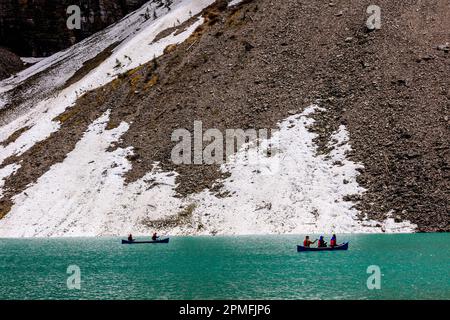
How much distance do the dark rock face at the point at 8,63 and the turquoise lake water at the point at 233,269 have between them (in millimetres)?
102311

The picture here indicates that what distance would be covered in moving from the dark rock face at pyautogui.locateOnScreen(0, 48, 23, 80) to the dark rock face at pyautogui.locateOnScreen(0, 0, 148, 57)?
5.87m

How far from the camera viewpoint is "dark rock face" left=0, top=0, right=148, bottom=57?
503ft

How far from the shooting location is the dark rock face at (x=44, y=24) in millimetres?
153375

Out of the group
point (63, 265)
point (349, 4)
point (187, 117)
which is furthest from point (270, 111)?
point (63, 265)

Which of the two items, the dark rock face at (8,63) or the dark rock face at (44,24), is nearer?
the dark rock face at (8,63)

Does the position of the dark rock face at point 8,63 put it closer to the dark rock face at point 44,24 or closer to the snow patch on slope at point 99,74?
the dark rock face at point 44,24

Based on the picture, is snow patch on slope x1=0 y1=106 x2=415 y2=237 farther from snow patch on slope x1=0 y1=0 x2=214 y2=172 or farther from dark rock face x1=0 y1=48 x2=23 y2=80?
dark rock face x1=0 y1=48 x2=23 y2=80

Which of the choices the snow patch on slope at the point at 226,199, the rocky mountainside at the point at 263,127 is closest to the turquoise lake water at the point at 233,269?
the snow patch on slope at the point at 226,199

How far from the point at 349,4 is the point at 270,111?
1037 inches

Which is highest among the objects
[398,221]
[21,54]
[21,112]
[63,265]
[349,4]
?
[21,54]

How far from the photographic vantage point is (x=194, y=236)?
5194 centimetres

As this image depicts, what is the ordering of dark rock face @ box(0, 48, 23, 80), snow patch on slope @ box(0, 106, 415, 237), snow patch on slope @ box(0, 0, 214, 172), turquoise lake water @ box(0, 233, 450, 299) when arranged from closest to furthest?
turquoise lake water @ box(0, 233, 450, 299)
snow patch on slope @ box(0, 106, 415, 237)
snow patch on slope @ box(0, 0, 214, 172)
dark rock face @ box(0, 48, 23, 80)

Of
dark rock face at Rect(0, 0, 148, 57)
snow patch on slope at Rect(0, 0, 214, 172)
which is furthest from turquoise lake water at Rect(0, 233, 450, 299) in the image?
dark rock face at Rect(0, 0, 148, 57)
